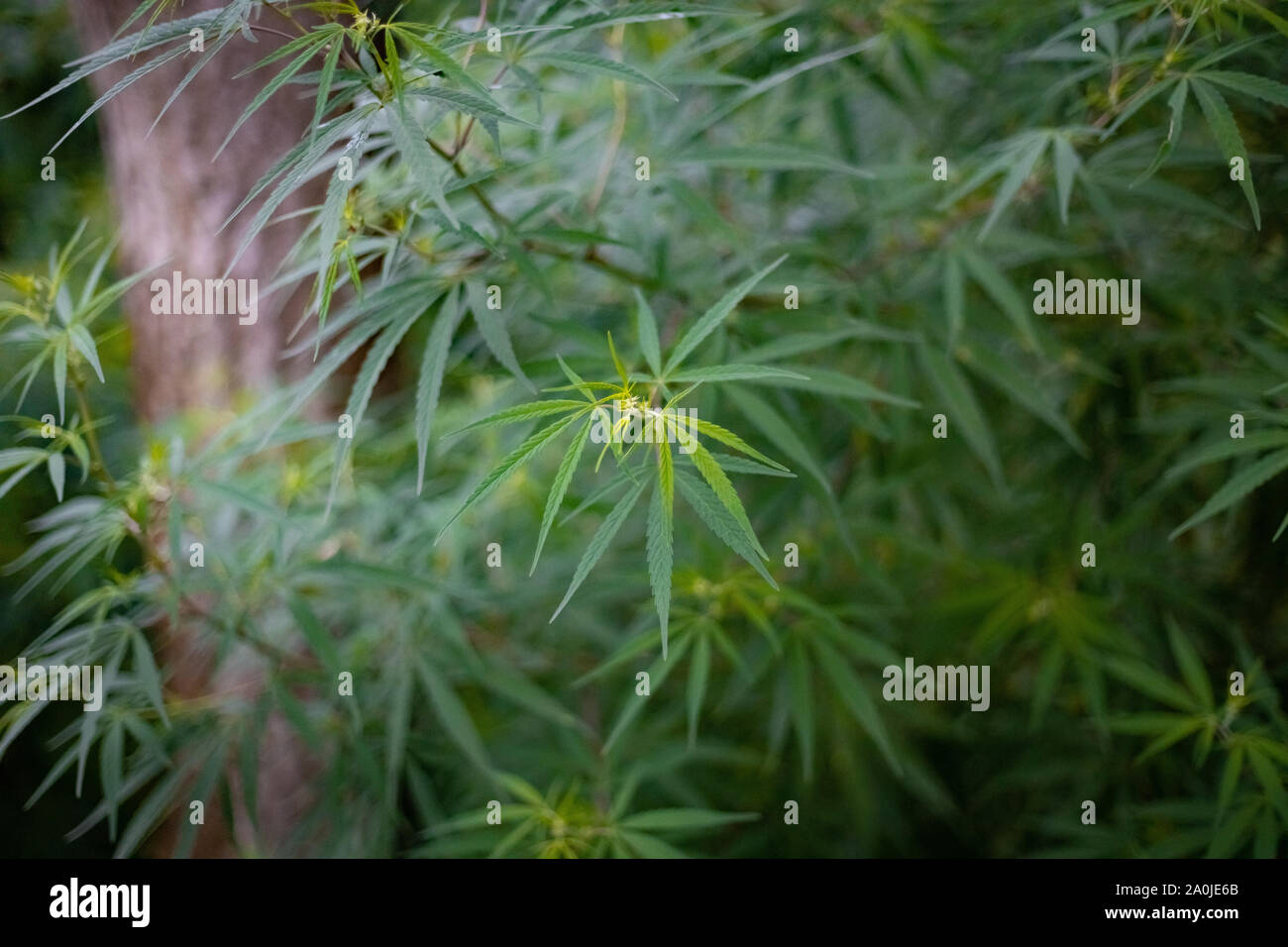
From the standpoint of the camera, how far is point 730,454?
3.33ft

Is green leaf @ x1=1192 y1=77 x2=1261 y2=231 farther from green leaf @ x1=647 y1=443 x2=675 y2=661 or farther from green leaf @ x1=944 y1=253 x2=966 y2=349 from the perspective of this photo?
green leaf @ x1=647 y1=443 x2=675 y2=661

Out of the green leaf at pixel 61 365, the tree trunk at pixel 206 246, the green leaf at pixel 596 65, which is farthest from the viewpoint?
the tree trunk at pixel 206 246

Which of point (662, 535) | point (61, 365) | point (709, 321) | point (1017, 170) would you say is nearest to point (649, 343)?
point (709, 321)

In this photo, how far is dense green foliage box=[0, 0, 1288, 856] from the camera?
2.71ft

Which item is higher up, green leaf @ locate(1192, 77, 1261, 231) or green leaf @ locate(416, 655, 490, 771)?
green leaf @ locate(1192, 77, 1261, 231)

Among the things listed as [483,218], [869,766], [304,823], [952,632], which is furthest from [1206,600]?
[304,823]

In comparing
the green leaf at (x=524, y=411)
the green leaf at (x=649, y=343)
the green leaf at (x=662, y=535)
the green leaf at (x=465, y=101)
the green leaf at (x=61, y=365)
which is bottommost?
the green leaf at (x=662, y=535)

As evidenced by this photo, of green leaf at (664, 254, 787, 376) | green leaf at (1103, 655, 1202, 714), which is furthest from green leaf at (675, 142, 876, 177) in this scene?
green leaf at (1103, 655, 1202, 714)

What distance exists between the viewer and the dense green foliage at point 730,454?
0.82 m

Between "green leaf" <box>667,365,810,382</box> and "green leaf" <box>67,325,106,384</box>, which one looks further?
"green leaf" <box>67,325,106,384</box>

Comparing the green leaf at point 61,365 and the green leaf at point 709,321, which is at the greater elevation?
the green leaf at point 61,365

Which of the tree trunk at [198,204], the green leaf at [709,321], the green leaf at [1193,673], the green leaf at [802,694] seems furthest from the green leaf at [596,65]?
the green leaf at [1193,673]

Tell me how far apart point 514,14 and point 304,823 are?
916 millimetres

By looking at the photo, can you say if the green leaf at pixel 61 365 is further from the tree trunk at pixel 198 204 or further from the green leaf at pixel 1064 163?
the green leaf at pixel 1064 163
